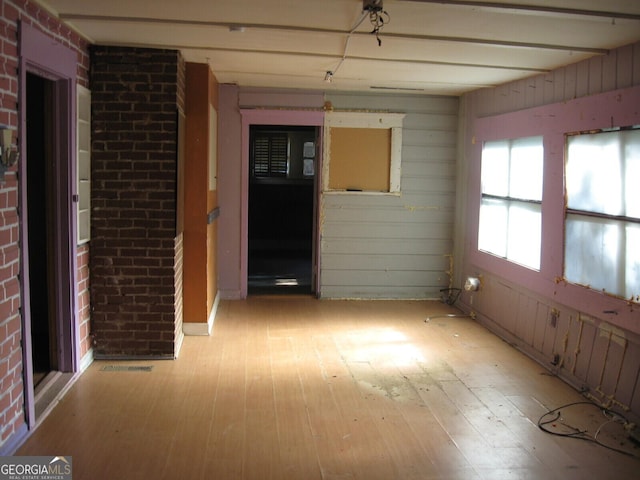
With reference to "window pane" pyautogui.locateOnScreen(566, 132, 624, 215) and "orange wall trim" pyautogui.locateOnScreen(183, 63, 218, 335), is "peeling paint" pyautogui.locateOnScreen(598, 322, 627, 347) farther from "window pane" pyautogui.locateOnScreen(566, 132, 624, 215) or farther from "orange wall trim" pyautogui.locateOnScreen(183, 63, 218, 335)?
"orange wall trim" pyautogui.locateOnScreen(183, 63, 218, 335)

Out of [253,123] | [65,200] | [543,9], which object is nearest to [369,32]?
[543,9]

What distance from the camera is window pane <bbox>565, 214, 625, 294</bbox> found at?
401cm

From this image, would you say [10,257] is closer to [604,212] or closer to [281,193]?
[604,212]

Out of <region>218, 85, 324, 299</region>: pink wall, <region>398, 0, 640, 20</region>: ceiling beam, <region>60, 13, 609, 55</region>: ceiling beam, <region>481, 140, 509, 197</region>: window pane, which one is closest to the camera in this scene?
<region>398, 0, 640, 20</region>: ceiling beam

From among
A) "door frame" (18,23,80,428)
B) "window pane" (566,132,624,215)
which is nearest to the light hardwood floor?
"door frame" (18,23,80,428)

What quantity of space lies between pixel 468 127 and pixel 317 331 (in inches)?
113

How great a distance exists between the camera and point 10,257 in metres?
3.15

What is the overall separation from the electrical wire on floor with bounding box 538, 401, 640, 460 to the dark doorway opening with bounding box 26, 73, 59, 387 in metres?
3.33

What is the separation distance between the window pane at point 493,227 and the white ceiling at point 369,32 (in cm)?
124

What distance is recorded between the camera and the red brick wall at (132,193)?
4.69 meters

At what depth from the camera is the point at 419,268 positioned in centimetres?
730

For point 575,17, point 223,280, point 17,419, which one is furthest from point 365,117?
point 17,419

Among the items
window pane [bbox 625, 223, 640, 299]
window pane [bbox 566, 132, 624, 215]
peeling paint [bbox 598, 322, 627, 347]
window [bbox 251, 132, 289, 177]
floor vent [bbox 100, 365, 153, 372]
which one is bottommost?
floor vent [bbox 100, 365, 153, 372]

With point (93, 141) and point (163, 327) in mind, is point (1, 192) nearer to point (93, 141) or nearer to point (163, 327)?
point (93, 141)
